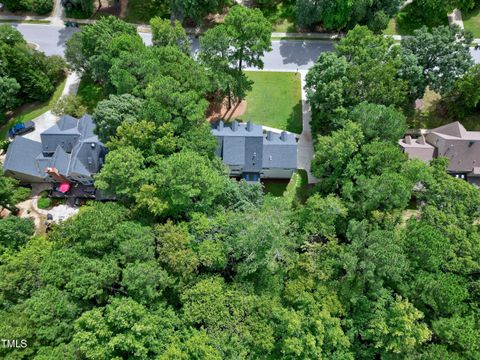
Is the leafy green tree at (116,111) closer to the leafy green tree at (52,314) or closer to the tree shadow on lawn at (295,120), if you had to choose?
the leafy green tree at (52,314)

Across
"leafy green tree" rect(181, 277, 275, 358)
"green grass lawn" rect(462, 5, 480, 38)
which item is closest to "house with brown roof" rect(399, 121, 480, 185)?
"green grass lawn" rect(462, 5, 480, 38)

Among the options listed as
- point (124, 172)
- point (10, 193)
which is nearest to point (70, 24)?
point (10, 193)

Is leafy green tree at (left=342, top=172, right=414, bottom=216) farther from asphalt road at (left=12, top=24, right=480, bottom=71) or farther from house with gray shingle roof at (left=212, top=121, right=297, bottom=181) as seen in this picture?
asphalt road at (left=12, top=24, right=480, bottom=71)

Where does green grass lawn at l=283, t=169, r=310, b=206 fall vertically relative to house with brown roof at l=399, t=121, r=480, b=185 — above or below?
below

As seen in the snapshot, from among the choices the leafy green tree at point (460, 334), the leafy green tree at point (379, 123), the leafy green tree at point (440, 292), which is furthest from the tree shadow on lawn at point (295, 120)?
the leafy green tree at point (460, 334)

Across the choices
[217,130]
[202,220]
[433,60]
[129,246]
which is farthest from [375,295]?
[433,60]

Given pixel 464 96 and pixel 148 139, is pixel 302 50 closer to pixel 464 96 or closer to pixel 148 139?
pixel 464 96

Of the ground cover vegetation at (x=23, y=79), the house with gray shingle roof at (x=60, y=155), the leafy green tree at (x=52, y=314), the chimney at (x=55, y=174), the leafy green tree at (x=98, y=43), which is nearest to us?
the leafy green tree at (x=52, y=314)
